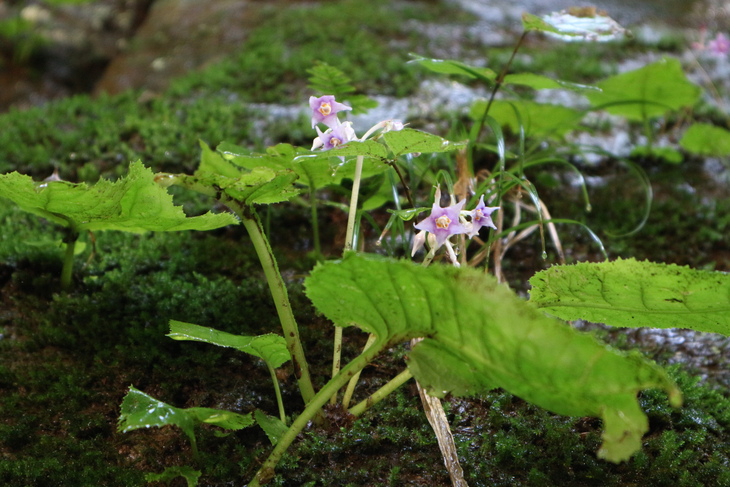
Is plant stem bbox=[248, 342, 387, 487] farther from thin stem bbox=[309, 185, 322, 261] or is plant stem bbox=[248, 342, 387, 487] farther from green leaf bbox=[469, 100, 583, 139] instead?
green leaf bbox=[469, 100, 583, 139]

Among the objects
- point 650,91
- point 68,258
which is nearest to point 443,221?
point 68,258

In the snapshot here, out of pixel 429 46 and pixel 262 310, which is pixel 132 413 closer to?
pixel 262 310

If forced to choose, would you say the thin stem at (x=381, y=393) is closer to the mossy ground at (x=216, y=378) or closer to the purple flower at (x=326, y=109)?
the mossy ground at (x=216, y=378)

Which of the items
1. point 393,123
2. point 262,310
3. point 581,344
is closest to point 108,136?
point 262,310

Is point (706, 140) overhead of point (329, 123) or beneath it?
beneath

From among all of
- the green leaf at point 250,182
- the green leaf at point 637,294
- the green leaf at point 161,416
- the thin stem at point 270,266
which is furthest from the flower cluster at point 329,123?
the green leaf at point 161,416

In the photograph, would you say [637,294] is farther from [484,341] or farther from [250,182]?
[250,182]
